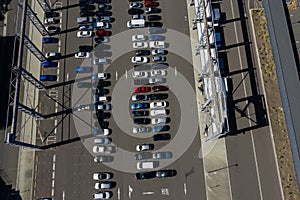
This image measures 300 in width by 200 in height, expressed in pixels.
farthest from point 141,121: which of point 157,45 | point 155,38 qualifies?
point 155,38

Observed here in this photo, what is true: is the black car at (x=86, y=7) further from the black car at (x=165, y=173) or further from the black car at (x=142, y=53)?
the black car at (x=165, y=173)

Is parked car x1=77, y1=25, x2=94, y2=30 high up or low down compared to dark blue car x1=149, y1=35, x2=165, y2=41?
up

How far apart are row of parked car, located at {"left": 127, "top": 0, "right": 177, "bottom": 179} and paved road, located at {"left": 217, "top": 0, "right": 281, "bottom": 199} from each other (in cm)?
1437

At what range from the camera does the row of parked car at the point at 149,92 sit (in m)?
65.8

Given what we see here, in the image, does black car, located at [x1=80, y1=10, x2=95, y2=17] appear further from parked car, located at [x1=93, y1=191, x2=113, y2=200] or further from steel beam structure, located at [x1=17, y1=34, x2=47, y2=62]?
parked car, located at [x1=93, y1=191, x2=113, y2=200]

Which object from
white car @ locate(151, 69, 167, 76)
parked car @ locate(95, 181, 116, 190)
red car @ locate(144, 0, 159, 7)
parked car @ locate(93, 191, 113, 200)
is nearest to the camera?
parked car @ locate(93, 191, 113, 200)

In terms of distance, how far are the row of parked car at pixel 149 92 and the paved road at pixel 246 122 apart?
14.4 metres

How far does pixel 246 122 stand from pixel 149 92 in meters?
22.8

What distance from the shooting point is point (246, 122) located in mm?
67750

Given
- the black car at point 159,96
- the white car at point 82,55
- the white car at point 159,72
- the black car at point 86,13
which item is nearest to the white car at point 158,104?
the black car at point 159,96

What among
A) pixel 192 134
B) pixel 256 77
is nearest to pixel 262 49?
pixel 256 77

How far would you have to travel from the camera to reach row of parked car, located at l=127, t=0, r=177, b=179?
6581cm

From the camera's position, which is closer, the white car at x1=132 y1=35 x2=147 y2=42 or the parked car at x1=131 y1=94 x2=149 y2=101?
the parked car at x1=131 y1=94 x2=149 y2=101

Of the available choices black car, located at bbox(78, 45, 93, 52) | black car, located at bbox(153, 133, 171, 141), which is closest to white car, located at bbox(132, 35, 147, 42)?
black car, located at bbox(78, 45, 93, 52)
